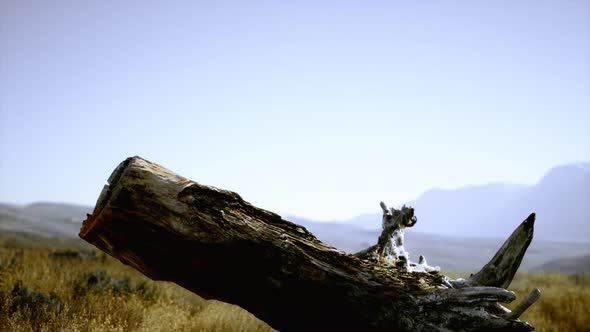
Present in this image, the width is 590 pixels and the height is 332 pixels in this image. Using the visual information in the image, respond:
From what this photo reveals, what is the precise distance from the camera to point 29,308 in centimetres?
467

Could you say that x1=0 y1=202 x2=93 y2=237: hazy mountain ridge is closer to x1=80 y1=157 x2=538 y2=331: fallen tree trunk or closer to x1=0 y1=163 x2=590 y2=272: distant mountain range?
x1=0 y1=163 x2=590 y2=272: distant mountain range

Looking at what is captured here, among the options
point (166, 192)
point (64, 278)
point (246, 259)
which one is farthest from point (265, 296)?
point (64, 278)

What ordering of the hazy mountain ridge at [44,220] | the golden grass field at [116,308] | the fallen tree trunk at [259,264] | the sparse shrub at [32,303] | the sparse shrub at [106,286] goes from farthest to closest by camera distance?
the hazy mountain ridge at [44,220]
the sparse shrub at [106,286]
the sparse shrub at [32,303]
the golden grass field at [116,308]
the fallen tree trunk at [259,264]

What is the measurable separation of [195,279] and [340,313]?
1.19 metres

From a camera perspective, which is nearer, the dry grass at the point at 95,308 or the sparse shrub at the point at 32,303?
the dry grass at the point at 95,308

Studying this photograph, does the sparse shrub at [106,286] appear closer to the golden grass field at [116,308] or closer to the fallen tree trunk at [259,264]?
the golden grass field at [116,308]

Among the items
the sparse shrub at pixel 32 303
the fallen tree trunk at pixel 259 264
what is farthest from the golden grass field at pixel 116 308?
the fallen tree trunk at pixel 259 264

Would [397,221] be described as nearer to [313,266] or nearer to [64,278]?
[313,266]

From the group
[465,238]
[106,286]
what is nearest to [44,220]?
[106,286]

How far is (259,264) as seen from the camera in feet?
10.2

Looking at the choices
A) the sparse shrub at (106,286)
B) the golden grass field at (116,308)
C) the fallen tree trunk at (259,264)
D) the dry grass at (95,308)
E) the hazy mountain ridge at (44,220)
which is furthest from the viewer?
the hazy mountain ridge at (44,220)

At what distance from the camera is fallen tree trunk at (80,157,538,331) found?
300cm

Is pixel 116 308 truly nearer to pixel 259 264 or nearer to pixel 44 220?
pixel 259 264

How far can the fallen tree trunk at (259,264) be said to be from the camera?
3.00 m
